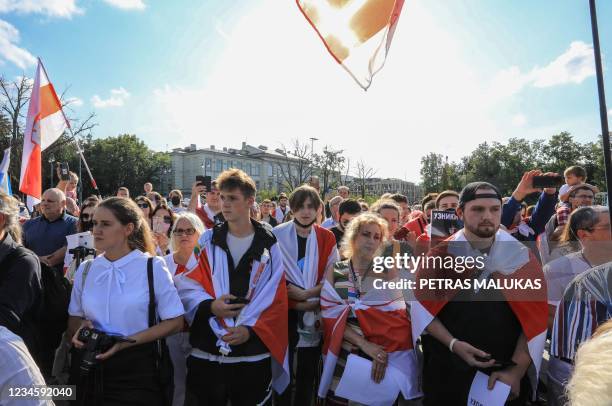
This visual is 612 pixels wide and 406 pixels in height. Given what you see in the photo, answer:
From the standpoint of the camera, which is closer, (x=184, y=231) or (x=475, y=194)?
(x=475, y=194)

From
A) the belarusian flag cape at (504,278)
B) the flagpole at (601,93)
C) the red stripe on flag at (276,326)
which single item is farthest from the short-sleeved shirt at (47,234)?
the flagpole at (601,93)

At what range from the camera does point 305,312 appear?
3520 mm

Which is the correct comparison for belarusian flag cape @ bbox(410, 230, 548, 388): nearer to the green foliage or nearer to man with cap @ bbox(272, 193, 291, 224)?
man with cap @ bbox(272, 193, 291, 224)

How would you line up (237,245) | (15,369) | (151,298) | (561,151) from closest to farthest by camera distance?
(15,369), (151,298), (237,245), (561,151)

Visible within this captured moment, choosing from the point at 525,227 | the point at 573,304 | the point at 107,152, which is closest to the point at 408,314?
the point at 573,304

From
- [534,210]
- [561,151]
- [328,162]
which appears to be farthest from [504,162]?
[534,210]

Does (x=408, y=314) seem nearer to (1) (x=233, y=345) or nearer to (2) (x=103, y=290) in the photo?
(1) (x=233, y=345)

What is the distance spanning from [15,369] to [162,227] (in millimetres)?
4119

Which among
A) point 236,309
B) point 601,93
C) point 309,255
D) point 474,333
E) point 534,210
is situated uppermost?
point 601,93

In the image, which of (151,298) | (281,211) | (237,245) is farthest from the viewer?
(281,211)

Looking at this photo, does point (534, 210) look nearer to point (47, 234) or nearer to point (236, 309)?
point (236, 309)

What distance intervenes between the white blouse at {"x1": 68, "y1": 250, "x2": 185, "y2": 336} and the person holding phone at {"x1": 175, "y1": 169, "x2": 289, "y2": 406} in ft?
1.08

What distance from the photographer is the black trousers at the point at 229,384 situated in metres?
2.82

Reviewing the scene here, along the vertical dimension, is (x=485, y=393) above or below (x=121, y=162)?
below
